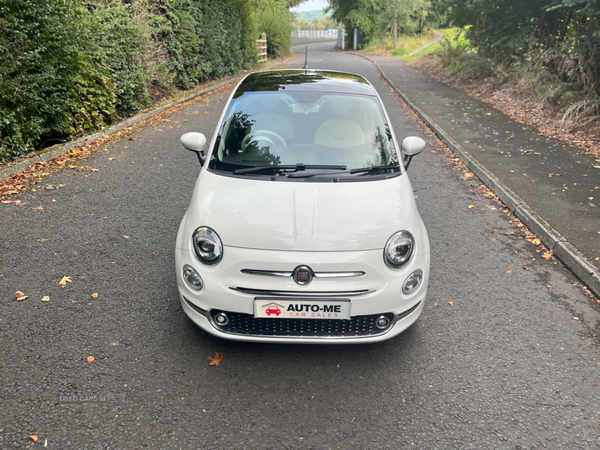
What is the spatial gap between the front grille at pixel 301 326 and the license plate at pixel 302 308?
66mm

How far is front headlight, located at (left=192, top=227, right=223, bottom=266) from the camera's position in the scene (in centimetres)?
288

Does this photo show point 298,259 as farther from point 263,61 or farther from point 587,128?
point 263,61

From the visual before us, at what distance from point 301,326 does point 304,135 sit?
1709 millimetres

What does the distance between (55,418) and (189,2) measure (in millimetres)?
15415

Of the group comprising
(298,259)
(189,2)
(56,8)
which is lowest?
(298,259)

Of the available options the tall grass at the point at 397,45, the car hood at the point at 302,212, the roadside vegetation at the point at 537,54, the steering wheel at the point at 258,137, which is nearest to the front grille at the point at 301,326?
the car hood at the point at 302,212

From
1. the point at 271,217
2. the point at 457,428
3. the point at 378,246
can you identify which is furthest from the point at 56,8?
the point at 457,428

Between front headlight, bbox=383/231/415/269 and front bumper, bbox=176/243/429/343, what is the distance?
0.13 ft

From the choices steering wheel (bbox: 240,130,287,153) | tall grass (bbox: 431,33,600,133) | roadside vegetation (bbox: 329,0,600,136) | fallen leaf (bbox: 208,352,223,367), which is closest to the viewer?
fallen leaf (bbox: 208,352,223,367)

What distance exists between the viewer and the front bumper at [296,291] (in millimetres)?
2771

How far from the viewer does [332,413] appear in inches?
105

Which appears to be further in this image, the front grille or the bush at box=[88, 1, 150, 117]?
the bush at box=[88, 1, 150, 117]

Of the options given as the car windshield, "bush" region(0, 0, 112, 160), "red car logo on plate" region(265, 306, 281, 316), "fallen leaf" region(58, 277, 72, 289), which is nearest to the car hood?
the car windshield

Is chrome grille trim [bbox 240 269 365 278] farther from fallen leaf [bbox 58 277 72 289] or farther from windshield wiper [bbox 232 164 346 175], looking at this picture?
fallen leaf [bbox 58 277 72 289]
